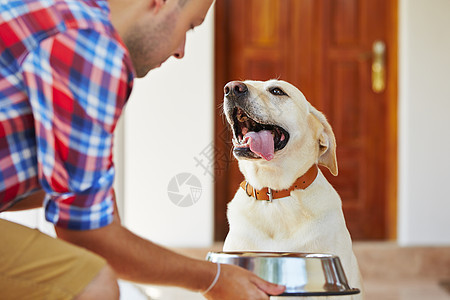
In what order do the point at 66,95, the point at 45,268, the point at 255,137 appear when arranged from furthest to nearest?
the point at 255,137
the point at 45,268
the point at 66,95

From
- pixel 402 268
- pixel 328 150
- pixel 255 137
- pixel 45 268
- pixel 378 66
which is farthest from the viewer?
pixel 378 66

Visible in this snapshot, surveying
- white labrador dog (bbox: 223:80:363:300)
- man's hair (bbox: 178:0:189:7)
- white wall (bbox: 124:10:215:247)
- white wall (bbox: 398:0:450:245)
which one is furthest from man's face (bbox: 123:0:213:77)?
white wall (bbox: 398:0:450:245)

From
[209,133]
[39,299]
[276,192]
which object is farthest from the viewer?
[209,133]

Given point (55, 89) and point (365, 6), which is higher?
point (55, 89)

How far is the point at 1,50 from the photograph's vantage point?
1137mm

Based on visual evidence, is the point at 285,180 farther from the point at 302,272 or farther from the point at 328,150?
the point at 302,272

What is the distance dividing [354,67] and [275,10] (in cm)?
64

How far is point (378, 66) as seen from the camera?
179 inches

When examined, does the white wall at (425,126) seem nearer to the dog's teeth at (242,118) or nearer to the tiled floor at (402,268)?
the tiled floor at (402,268)

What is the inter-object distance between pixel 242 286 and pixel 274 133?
1.28 ft

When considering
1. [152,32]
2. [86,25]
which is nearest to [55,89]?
[86,25]

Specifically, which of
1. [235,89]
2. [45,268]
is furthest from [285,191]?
[45,268]

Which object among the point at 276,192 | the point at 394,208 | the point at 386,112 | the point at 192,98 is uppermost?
the point at 276,192

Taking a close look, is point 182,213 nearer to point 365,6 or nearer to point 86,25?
point 365,6
